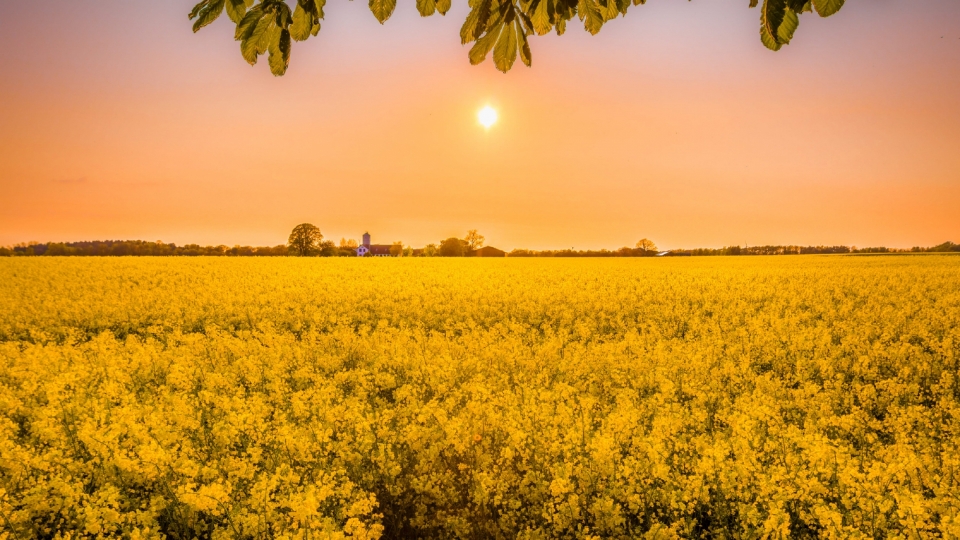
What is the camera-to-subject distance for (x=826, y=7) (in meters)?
2.04

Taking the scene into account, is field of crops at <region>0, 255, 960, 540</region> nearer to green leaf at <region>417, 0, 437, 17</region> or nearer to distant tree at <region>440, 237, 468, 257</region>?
green leaf at <region>417, 0, 437, 17</region>

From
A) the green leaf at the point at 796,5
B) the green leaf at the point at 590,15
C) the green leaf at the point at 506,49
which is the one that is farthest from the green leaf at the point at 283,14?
the green leaf at the point at 796,5

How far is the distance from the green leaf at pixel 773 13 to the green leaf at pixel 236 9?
93.0 inches

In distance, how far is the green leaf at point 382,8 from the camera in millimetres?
2238

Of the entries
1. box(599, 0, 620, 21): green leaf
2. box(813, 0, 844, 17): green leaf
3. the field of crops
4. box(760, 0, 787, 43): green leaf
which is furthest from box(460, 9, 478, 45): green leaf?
the field of crops

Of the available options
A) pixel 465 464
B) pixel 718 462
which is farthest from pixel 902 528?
pixel 465 464

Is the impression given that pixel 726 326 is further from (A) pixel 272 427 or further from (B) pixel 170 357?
(B) pixel 170 357

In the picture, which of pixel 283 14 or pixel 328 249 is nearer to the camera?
pixel 283 14

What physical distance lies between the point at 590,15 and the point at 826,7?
1047 mm

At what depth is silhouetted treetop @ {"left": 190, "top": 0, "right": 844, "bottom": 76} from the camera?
7.04ft

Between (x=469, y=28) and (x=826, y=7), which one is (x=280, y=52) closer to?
(x=469, y=28)

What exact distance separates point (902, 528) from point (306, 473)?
14.7ft

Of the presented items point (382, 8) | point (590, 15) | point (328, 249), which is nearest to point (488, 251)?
point (328, 249)

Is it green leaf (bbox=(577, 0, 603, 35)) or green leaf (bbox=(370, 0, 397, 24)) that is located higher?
green leaf (bbox=(577, 0, 603, 35))
